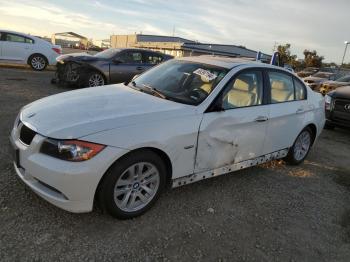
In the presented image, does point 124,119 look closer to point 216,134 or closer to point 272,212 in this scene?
point 216,134

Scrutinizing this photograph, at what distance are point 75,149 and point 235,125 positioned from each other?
78.1 inches

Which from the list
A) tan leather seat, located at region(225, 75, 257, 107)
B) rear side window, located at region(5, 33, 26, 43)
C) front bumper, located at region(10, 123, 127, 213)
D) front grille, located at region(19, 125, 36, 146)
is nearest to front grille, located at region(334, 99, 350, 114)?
tan leather seat, located at region(225, 75, 257, 107)

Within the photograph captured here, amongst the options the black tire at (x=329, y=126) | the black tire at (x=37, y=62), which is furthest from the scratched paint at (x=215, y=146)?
the black tire at (x=37, y=62)

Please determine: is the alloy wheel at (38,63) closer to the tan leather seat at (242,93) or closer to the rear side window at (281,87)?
the rear side window at (281,87)

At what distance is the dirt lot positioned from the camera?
121 inches

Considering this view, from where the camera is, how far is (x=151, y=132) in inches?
134

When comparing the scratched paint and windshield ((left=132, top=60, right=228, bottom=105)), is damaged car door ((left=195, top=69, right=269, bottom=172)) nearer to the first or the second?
the scratched paint

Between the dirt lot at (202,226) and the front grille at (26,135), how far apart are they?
688 mm

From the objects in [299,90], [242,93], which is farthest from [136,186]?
[299,90]

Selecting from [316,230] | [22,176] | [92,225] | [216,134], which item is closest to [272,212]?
[316,230]

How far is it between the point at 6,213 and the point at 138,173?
1.33 meters

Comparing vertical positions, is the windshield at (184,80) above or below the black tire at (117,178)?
above

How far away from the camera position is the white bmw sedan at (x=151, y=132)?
314 centimetres

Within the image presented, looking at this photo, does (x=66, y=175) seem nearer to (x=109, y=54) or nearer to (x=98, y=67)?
(x=98, y=67)
